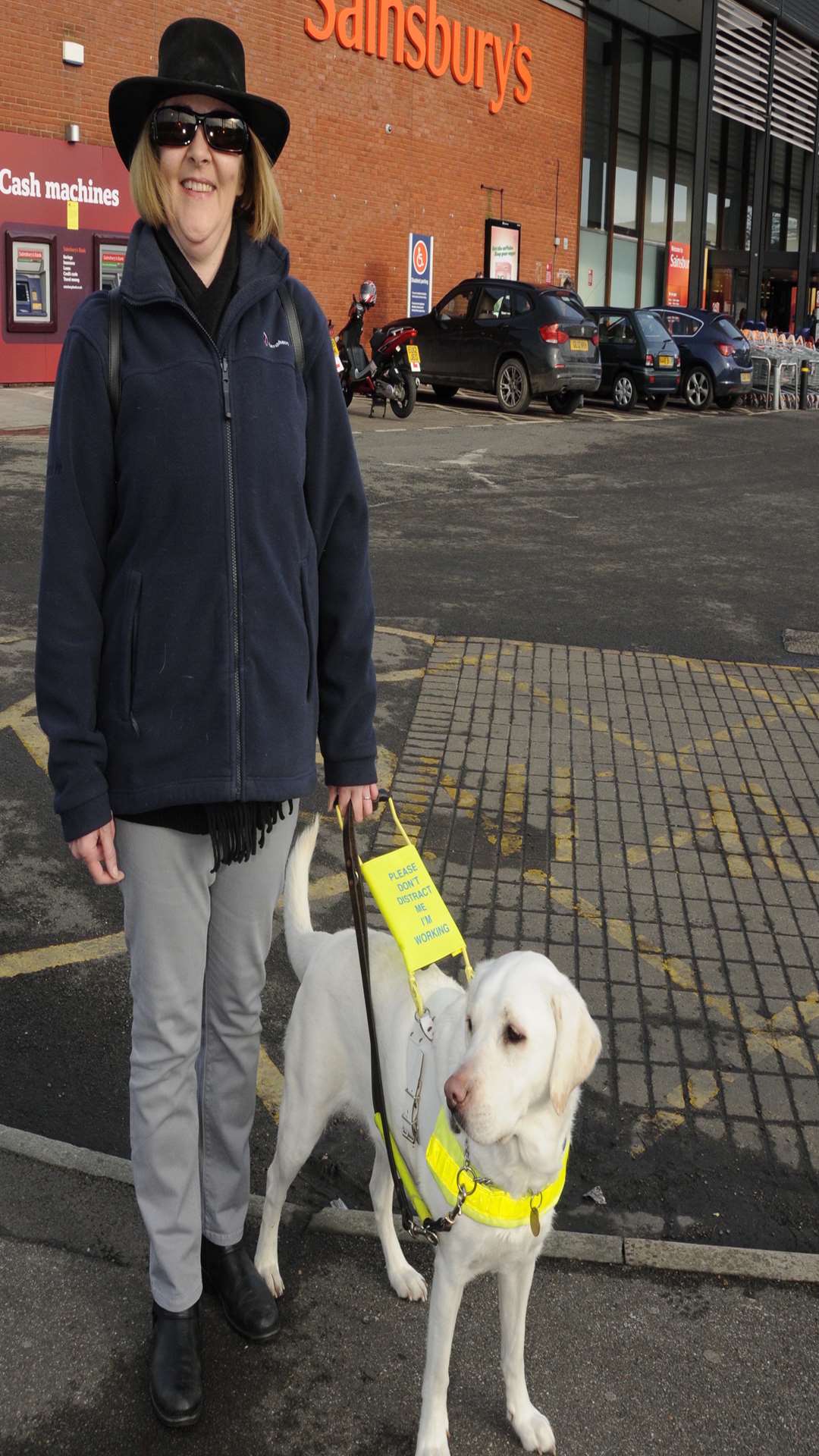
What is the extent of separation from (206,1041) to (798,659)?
6.12 meters

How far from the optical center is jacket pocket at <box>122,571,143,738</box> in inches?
94.7

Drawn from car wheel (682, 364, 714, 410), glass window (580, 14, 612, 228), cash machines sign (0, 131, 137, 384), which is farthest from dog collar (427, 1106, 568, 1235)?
glass window (580, 14, 612, 228)

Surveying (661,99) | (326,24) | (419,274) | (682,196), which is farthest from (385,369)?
(682,196)

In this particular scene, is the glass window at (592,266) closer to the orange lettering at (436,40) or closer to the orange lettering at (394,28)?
the orange lettering at (436,40)

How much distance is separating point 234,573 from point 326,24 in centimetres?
2482

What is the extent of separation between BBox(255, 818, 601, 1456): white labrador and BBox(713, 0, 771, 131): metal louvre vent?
37.7 metres

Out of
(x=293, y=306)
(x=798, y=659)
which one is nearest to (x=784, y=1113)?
(x=293, y=306)

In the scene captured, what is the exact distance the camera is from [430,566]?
10203mm

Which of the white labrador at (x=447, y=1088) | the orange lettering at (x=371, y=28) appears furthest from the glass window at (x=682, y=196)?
the white labrador at (x=447, y=1088)

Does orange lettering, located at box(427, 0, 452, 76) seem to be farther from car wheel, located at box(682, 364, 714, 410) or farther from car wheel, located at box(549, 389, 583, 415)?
car wheel, located at box(549, 389, 583, 415)

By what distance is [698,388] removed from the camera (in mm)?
24797

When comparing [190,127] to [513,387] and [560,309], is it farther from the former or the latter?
[513,387]

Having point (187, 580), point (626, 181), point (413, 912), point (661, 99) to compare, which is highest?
point (661, 99)

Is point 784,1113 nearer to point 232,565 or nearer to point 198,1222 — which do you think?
point 198,1222
